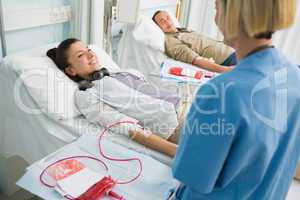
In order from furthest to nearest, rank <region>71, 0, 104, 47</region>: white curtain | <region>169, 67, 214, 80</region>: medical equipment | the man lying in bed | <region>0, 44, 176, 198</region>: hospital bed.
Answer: the man lying in bed, <region>169, 67, 214, 80</region>: medical equipment, <region>71, 0, 104, 47</region>: white curtain, <region>0, 44, 176, 198</region>: hospital bed

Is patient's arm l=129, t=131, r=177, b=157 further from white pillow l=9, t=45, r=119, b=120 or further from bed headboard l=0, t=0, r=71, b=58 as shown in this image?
bed headboard l=0, t=0, r=71, b=58

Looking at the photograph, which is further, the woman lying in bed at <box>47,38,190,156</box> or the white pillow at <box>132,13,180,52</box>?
the white pillow at <box>132,13,180,52</box>

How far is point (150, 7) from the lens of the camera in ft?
9.76

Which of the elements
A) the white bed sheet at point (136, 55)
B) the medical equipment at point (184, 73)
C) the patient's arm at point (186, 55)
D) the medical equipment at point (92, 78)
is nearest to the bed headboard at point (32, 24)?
the medical equipment at point (92, 78)

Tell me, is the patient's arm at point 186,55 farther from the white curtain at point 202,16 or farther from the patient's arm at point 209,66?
the white curtain at point 202,16

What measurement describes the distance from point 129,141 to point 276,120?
83 cm

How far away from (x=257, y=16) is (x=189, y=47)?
89.3 inches

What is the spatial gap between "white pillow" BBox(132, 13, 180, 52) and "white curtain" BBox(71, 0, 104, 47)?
414 mm

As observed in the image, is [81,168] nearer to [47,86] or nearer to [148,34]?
[47,86]

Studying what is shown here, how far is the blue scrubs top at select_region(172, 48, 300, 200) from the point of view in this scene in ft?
2.22

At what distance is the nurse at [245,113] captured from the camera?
2.19ft

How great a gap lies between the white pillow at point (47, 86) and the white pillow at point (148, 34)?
1.00m

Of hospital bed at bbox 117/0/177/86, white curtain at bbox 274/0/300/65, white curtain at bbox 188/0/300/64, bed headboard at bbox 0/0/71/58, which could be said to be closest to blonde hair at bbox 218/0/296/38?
bed headboard at bbox 0/0/71/58

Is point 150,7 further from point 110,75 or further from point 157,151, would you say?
point 157,151
